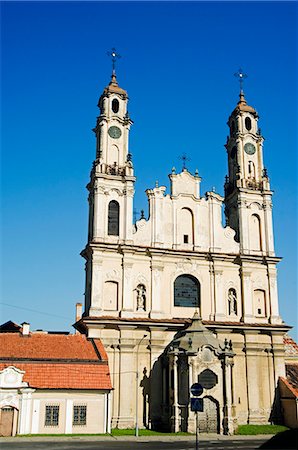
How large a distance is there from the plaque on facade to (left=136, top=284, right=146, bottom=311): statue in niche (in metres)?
7.41

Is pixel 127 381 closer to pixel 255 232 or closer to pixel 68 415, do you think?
pixel 68 415

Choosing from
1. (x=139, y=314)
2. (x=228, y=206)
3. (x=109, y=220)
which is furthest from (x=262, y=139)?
(x=139, y=314)

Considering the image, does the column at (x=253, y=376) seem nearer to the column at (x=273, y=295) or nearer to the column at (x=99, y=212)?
the column at (x=273, y=295)

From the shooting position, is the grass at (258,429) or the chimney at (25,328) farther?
the chimney at (25,328)

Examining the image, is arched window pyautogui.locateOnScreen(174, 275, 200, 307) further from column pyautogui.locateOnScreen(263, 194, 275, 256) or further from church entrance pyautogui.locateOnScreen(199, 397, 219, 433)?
church entrance pyautogui.locateOnScreen(199, 397, 219, 433)

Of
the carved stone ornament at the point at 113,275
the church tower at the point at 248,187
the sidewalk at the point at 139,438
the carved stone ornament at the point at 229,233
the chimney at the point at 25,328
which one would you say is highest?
the church tower at the point at 248,187

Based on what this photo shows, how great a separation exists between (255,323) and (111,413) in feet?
46.3

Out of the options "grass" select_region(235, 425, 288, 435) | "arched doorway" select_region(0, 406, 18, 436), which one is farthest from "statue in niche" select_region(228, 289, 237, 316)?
"arched doorway" select_region(0, 406, 18, 436)

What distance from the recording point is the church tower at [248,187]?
4597cm

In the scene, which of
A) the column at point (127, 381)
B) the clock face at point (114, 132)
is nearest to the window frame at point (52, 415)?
the column at point (127, 381)

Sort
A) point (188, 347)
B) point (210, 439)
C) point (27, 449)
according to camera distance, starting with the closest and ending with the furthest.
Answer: point (27, 449) < point (210, 439) < point (188, 347)

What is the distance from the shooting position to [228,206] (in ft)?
160

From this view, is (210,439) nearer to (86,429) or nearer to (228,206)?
(86,429)

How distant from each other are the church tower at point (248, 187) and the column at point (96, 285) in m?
13.0
